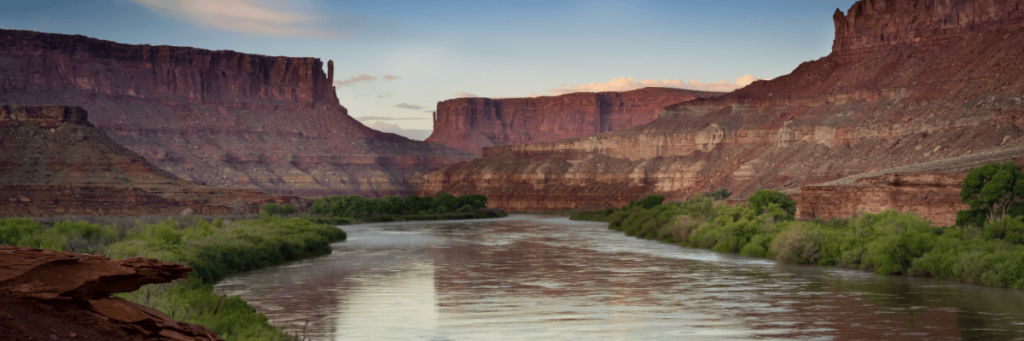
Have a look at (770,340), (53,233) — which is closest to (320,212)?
(53,233)

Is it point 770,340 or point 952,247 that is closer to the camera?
point 770,340

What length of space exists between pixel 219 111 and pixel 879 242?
506 ft

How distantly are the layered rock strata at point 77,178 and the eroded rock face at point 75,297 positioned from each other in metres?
69.5

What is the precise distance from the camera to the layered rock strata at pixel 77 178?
2926 inches

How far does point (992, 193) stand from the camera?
110 ft

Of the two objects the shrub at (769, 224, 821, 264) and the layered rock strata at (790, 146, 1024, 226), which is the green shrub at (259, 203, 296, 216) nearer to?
the layered rock strata at (790, 146, 1024, 226)

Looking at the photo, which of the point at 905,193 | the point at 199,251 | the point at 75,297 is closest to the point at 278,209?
the point at 199,251

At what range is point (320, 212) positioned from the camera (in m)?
90.0

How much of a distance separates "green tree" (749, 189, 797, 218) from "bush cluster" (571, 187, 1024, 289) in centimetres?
8

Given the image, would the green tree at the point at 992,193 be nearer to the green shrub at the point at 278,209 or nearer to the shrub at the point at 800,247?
the shrub at the point at 800,247

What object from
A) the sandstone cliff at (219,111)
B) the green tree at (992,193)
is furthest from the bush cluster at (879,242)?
the sandstone cliff at (219,111)

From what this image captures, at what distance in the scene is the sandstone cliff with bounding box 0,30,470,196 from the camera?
474 feet

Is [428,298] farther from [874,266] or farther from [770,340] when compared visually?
[874,266]

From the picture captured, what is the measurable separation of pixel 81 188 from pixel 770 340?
74033mm
